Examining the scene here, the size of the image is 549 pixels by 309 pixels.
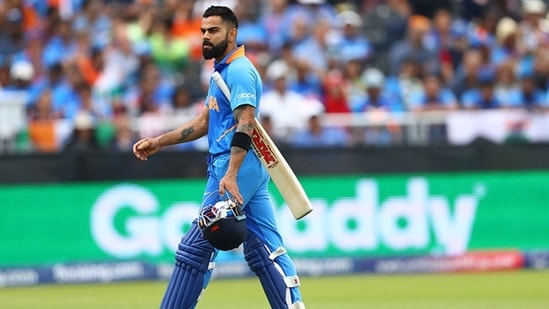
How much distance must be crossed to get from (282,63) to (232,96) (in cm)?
1130

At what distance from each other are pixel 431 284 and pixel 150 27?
795 centimetres

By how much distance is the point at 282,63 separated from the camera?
1914 cm

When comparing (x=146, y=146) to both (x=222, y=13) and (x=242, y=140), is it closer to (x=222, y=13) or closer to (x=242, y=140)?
(x=242, y=140)

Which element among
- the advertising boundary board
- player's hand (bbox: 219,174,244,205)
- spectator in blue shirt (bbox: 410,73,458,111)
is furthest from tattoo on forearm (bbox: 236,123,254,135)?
spectator in blue shirt (bbox: 410,73,458,111)

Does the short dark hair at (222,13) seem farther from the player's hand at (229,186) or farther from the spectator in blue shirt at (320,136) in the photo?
the spectator in blue shirt at (320,136)

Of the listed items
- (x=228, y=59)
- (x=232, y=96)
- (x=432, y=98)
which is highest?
(x=432, y=98)

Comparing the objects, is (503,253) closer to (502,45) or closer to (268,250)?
(502,45)

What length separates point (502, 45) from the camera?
20.5 metres

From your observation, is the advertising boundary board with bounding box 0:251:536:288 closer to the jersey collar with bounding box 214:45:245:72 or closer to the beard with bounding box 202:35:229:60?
the jersey collar with bounding box 214:45:245:72

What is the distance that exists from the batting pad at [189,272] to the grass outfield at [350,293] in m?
3.88

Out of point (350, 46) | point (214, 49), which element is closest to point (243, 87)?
point (214, 49)

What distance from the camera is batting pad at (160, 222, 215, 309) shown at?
812cm

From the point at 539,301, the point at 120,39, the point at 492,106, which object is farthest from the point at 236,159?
the point at 120,39

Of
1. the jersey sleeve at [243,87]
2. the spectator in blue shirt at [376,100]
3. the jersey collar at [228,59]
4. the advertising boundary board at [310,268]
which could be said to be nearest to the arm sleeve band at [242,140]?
the jersey sleeve at [243,87]
